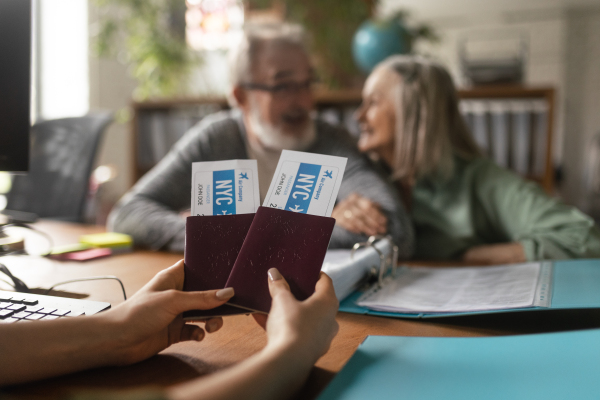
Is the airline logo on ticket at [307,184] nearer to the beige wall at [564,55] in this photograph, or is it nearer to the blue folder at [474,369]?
the blue folder at [474,369]

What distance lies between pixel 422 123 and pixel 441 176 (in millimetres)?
156

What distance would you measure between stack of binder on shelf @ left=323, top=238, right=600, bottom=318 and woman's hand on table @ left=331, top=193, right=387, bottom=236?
0.49 feet

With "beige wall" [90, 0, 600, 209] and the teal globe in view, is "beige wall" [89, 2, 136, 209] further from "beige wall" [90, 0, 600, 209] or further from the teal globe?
"beige wall" [90, 0, 600, 209]

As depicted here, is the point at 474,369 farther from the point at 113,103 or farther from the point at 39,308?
the point at 113,103

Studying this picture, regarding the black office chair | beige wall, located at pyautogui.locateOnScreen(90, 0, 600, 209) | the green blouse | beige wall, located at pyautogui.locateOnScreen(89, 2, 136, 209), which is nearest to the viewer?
the green blouse

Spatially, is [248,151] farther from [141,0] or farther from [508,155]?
[141,0]

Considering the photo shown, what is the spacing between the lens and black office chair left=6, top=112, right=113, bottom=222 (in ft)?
5.98

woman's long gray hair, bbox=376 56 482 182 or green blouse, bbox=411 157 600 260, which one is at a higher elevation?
woman's long gray hair, bbox=376 56 482 182

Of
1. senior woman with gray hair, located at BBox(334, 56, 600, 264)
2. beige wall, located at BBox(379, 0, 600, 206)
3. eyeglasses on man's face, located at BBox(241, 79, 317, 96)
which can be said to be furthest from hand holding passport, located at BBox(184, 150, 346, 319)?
beige wall, located at BBox(379, 0, 600, 206)

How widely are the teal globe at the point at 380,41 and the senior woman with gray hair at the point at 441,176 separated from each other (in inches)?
20.1

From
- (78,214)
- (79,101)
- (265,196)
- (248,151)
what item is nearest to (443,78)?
(248,151)

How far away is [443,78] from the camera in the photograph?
1.35m

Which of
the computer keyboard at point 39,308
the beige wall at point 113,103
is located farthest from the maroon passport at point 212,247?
the beige wall at point 113,103

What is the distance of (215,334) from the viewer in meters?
0.58
